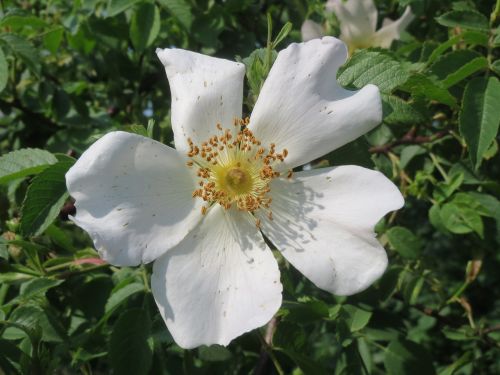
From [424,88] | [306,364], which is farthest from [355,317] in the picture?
[424,88]

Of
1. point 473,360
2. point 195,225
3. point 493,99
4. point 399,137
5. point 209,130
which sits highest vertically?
point 493,99

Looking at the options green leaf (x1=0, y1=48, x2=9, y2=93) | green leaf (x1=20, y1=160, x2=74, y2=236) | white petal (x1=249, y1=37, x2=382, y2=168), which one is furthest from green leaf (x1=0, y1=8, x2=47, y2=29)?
white petal (x1=249, y1=37, x2=382, y2=168)

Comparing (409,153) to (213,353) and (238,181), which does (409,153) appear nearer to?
(238,181)

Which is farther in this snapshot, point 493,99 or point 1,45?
point 1,45

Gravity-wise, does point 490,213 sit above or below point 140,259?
below

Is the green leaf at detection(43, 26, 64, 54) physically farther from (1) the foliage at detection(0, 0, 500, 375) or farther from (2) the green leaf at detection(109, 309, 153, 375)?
(2) the green leaf at detection(109, 309, 153, 375)

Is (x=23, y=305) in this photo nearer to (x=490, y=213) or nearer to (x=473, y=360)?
(x=490, y=213)

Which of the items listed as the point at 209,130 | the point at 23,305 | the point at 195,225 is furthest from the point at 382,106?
the point at 23,305
